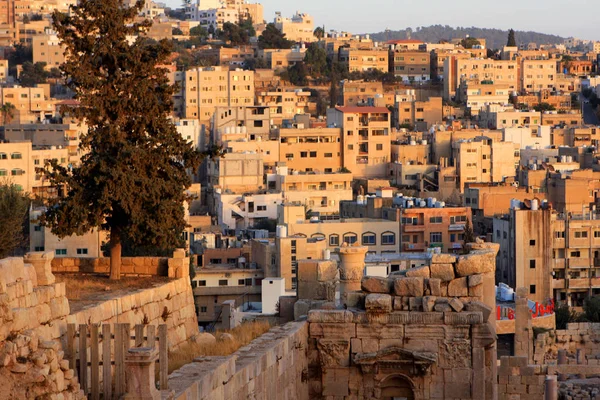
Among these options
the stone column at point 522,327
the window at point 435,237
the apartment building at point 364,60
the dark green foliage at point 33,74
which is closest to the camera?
the stone column at point 522,327

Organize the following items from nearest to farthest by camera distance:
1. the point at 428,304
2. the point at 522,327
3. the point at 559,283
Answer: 1. the point at 428,304
2. the point at 522,327
3. the point at 559,283

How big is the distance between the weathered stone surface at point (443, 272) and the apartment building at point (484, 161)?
74.3 metres

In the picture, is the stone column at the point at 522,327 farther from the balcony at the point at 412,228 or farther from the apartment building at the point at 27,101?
the apartment building at the point at 27,101

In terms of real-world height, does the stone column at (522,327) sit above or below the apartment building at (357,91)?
below

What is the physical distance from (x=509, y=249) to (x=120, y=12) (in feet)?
137

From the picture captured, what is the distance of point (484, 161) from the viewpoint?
294 feet

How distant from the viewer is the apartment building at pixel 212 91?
11100cm

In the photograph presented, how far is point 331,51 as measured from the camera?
148 meters

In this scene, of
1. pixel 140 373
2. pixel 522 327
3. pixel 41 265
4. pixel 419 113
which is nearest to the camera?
pixel 140 373

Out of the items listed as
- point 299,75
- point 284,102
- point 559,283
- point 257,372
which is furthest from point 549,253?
point 299,75

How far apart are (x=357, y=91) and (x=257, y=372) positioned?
11221 centimetres

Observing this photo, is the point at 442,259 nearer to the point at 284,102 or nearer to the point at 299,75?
the point at 284,102

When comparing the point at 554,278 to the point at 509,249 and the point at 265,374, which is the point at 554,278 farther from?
the point at 265,374

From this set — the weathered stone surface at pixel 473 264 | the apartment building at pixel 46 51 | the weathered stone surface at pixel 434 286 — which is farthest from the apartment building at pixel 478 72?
the weathered stone surface at pixel 434 286
